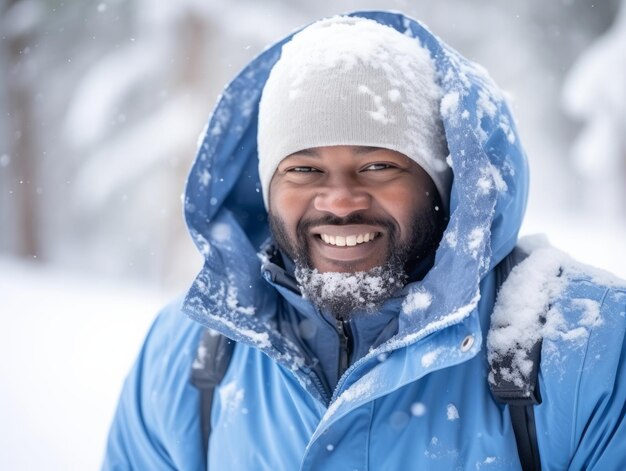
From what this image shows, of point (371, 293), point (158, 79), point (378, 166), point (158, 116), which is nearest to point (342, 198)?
point (378, 166)

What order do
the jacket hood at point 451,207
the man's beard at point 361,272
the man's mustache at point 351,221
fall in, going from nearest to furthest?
the jacket hood at point 451,207, the man's beard at point 361,272, the man's mustache at point 351,221

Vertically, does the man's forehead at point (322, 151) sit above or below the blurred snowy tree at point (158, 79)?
below

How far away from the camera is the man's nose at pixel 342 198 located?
240 centimetres

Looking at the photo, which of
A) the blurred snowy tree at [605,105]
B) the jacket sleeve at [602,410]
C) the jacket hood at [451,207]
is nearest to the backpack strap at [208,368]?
the jacket hood at [451,207]

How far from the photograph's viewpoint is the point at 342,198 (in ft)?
7.88

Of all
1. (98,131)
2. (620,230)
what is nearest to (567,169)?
(620,230)

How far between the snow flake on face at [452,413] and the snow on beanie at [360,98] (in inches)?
37.6

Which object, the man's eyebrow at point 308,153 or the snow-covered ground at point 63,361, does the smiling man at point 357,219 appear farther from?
the snow-covered ground at point 63,361

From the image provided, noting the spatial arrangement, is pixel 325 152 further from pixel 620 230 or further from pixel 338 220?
pixel 620 230

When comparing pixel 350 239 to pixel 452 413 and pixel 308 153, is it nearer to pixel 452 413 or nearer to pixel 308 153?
pixel 308 153

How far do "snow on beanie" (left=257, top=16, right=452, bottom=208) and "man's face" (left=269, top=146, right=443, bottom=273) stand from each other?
7 centimetres

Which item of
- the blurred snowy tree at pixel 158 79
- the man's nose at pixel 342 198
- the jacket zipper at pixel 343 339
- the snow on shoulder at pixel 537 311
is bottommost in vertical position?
the jacket zipper at pixel 343 339

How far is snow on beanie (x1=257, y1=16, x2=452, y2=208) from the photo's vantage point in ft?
7.83

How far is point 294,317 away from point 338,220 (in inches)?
19.5
